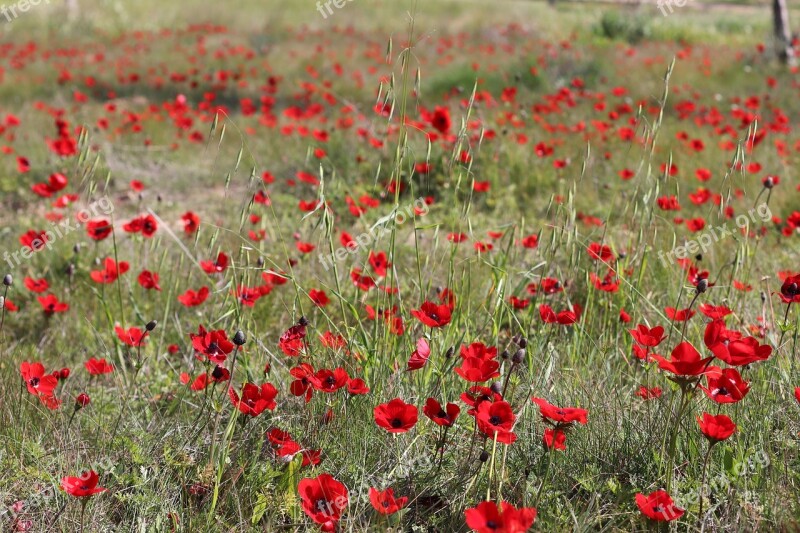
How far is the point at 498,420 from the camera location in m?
1.47

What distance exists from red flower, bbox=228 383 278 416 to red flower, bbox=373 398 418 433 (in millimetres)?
246

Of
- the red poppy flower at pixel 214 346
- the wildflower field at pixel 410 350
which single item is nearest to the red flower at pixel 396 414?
the wildflower field at pixel 410 350

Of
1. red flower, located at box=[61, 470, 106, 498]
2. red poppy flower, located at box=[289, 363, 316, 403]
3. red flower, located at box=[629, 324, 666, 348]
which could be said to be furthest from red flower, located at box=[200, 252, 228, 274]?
red flower, located at box=[629, 324, 666, 348]

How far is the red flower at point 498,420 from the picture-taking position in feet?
4.56

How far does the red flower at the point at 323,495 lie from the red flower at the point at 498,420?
29 cm

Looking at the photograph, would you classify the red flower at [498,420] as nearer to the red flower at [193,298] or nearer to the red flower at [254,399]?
the red flower at [254,399]

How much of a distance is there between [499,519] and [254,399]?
27.4 inches

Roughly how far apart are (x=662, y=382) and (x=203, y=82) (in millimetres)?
8172

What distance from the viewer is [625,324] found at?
2371mm

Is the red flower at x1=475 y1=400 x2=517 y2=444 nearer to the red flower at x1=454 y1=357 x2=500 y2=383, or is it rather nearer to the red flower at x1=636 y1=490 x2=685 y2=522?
the red flower at x1=454 y1=357 x2=500 y2=383

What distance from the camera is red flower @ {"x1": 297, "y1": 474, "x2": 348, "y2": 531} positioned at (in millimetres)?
1371

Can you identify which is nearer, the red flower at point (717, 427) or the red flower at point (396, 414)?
the red flower at point (717, 427)

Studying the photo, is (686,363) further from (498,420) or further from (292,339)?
(292,339)

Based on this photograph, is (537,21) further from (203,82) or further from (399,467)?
(399,467)
